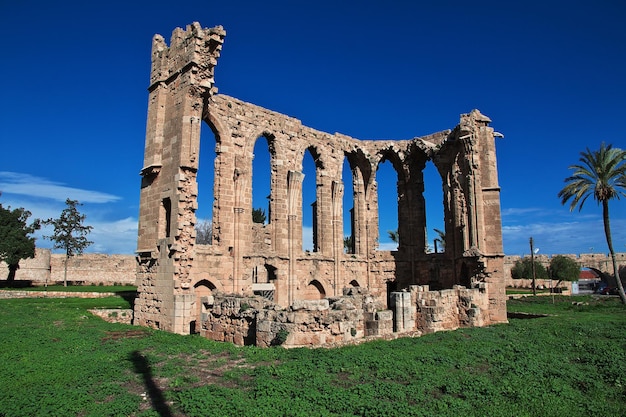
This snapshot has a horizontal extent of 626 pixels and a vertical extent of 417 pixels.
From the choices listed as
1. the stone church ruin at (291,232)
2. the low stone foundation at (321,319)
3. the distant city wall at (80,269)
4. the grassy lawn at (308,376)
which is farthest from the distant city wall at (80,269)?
the low stone foundation at (321,319)

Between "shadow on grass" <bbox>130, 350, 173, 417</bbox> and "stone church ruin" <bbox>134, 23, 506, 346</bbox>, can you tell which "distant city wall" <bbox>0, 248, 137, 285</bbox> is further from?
"shadow on grass" <bbox>130, 350, 173, 417</bbox>

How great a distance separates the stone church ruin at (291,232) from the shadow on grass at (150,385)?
2765 mm

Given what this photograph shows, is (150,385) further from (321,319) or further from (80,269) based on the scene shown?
(80,269)

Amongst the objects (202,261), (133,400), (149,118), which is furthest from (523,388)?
(149,118)

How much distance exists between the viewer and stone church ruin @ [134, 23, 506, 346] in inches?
482

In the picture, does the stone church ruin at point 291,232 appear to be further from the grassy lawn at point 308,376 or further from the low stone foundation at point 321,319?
the grassy lawn at point 308,376

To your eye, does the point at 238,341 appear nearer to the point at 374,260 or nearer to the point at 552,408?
the point at 552,408

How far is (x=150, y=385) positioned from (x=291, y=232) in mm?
13845

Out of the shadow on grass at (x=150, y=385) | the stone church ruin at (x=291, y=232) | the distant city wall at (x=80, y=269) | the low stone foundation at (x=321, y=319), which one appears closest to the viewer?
the shadow on grass at (x=150, y=385)

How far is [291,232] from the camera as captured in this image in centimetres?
2081

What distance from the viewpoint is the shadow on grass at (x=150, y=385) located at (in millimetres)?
6082

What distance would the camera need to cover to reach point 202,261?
17.5 metres

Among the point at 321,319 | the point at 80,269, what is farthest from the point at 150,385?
the point at 80,269

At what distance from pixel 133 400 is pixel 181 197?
870 centimetres
